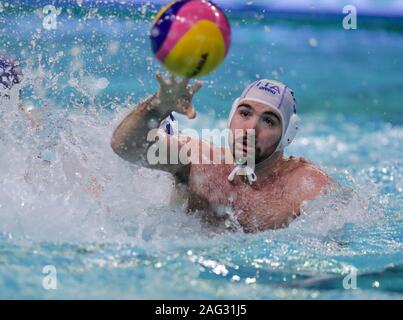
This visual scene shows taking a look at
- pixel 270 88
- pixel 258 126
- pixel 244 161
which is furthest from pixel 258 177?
pixel 270 88

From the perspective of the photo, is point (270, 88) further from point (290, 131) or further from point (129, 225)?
point (129, 225)

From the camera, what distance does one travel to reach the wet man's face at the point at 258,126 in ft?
9.48

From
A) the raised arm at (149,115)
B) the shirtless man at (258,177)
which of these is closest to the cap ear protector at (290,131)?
the shirtless man at (258,177)

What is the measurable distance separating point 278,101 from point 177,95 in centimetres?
61

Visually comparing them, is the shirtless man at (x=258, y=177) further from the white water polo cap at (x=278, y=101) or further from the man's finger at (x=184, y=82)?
the man's finger at (x=184, y=82)

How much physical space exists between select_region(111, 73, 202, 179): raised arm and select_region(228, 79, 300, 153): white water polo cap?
425 mm

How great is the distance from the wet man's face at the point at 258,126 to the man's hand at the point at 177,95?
429mm

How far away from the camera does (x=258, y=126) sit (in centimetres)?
290

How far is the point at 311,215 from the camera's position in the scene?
2.99 metres

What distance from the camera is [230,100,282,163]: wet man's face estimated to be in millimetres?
2889
